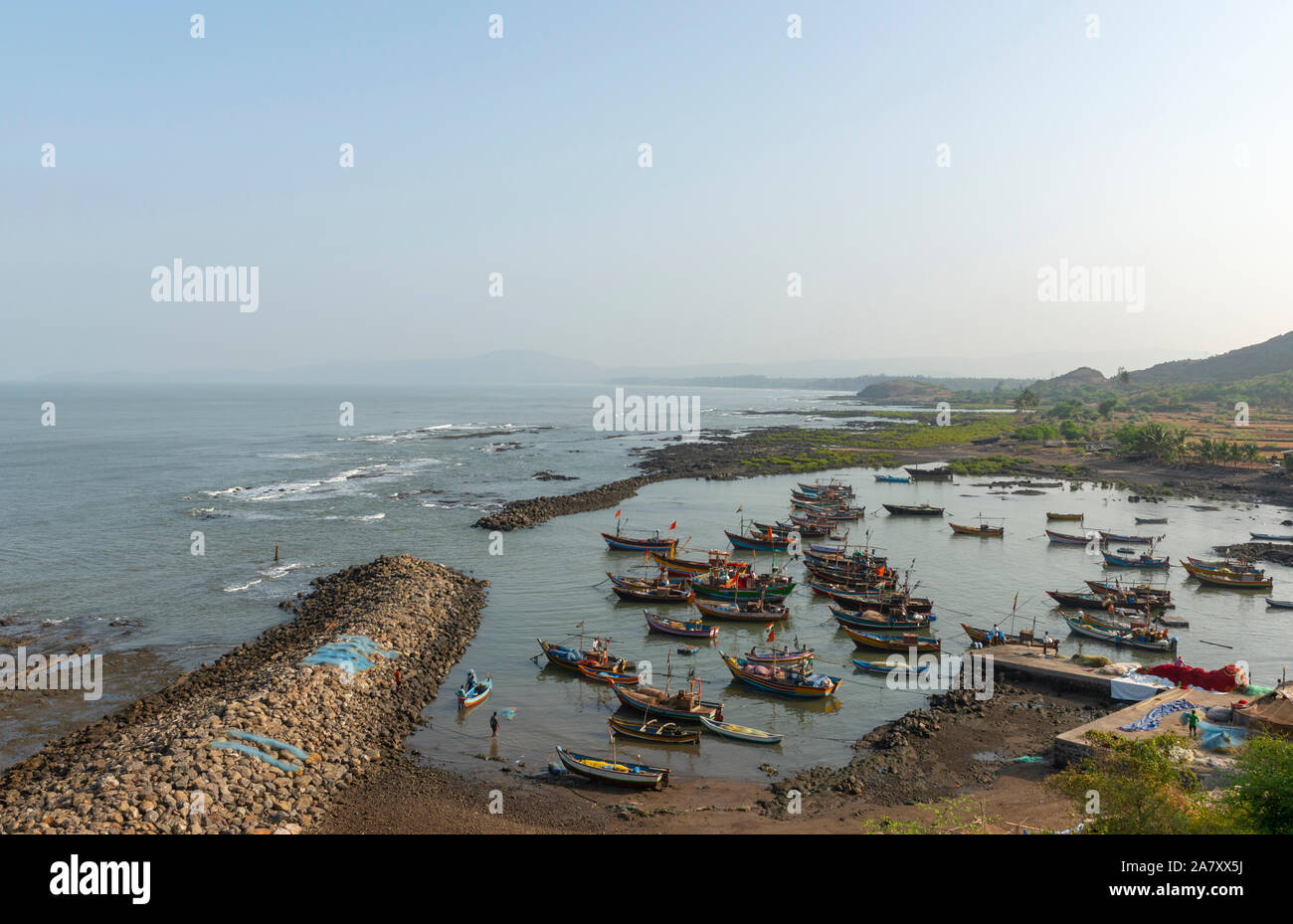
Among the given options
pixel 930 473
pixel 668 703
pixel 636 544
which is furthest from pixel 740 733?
pixel 930 473

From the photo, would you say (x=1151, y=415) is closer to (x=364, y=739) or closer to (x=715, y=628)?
(x=715, y=628)

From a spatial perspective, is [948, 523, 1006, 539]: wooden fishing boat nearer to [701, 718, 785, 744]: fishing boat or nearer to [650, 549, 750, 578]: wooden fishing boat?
[650, 549, 750, 578]: wooden fishing boat

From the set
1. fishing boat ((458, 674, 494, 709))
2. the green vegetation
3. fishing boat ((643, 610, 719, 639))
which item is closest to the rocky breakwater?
fishing boat ((458, 674, 494, 709))

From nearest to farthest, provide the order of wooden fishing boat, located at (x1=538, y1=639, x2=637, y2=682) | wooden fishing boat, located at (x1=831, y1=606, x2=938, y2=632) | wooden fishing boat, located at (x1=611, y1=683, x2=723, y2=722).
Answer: wooden fishing boat, located at (x1=611, y1=683, x2=723, y2=722), wooden fishing boat, located at (x1=538, y1=639, x2=637, y2=682), wooden fishing boat, located at (x1=831, y1=606, x2=938, y2=632)

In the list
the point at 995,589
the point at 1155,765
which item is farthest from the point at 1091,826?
the point at 995,589

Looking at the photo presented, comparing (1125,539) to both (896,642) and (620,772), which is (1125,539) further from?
(620,772)

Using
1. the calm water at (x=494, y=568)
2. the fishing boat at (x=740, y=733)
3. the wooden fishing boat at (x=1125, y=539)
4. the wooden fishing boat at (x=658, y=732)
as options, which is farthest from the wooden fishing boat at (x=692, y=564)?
the wooden fishing boat at (x=1125, y=539)
